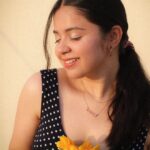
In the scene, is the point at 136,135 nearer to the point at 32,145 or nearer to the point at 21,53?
the point at 32,145

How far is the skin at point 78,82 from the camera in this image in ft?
3.04

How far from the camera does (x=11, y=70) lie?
1724mm

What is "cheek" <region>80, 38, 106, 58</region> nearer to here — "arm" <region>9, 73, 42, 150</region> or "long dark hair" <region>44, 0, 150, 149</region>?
"long dark hair" <region>44, 0, 150, 149</region>

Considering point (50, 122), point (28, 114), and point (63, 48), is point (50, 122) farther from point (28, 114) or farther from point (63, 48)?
point (63, 48)

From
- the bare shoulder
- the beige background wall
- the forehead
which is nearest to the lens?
the forehead

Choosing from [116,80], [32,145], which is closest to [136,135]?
[116,80]

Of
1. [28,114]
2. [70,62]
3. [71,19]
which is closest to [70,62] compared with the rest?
[70,62]

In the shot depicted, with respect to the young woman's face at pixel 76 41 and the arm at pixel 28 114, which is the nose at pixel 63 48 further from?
the arm at pixel 28 114

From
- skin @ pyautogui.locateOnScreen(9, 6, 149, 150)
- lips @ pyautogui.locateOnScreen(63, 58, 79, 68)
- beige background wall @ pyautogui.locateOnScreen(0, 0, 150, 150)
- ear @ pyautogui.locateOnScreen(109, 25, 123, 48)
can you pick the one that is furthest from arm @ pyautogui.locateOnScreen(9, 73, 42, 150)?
beige background wall @ pyautogui.locateOnScreen(0, 0, 150, 150)

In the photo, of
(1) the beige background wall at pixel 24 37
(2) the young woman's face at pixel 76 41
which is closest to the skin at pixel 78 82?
(2) the young woman's face at pixel 76 41

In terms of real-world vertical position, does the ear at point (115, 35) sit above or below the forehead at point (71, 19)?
below

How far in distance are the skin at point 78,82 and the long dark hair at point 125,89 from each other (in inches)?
1.1

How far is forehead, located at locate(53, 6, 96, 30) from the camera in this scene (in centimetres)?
92

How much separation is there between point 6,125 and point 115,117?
92 centimetres
